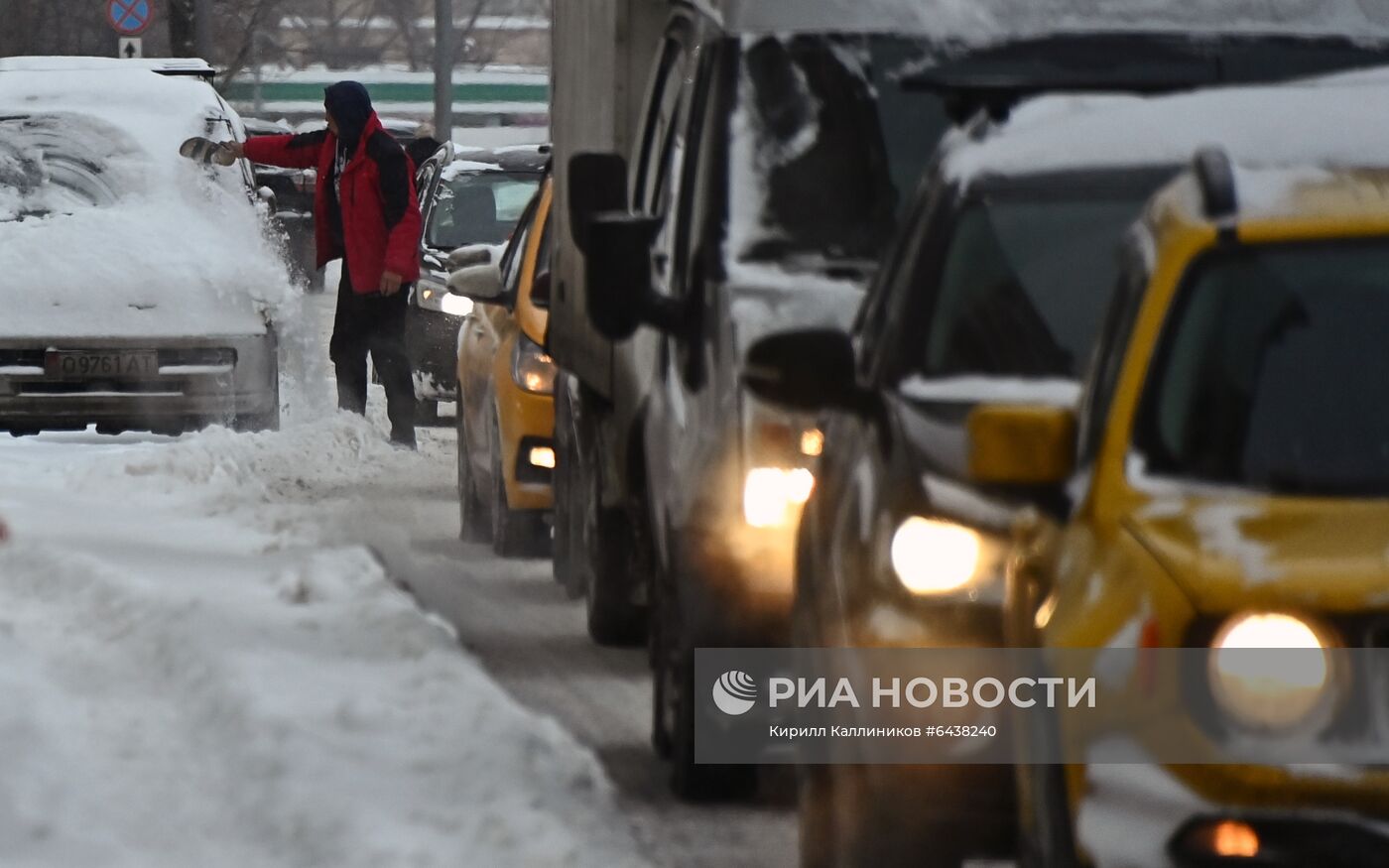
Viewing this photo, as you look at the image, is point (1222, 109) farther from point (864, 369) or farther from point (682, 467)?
point (682, 467)

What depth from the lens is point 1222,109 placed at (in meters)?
4.97

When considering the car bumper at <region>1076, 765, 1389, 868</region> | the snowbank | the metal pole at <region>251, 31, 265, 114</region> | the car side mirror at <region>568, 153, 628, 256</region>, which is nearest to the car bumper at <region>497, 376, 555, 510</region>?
the snowbank

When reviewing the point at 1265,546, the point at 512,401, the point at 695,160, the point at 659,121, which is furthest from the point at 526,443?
the point at 1265,546

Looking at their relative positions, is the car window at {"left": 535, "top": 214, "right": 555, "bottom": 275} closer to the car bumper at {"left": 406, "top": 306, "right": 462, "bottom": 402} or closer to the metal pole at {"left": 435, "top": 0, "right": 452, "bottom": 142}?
the car bumper at {"left": 406, "top": 306, "right": 462, "bottom": 402}

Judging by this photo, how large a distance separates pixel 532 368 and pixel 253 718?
14.5ft

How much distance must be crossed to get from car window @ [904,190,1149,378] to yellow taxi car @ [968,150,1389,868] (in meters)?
0.85

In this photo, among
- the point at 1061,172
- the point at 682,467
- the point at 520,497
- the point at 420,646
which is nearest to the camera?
the point at 1061,172

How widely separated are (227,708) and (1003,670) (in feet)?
10.2

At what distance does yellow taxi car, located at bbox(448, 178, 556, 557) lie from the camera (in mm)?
11305

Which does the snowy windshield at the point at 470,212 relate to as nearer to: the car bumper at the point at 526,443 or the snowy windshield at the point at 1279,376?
the car bumper at the point at 526,443

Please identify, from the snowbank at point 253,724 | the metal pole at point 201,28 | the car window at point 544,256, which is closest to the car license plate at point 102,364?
the snowbank at point 253,724

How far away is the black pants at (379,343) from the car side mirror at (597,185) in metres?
8.08

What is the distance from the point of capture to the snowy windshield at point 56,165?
15875mm

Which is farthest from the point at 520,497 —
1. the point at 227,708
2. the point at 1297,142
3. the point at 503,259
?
the point at 1297,142
